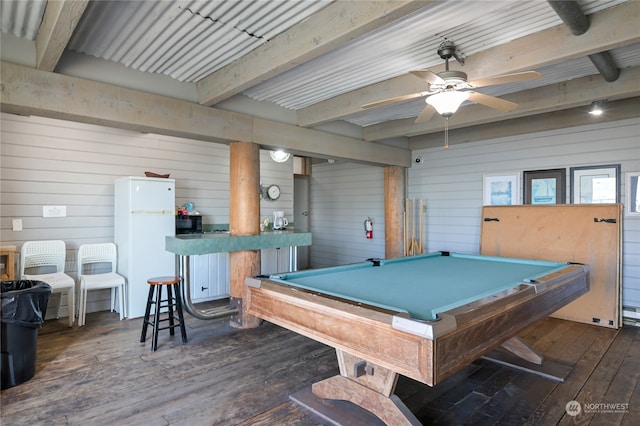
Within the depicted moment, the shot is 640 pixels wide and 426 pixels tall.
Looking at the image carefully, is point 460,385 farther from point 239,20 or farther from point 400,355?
point 239,20

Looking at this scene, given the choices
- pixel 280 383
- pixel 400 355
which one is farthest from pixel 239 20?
pixel 280 383

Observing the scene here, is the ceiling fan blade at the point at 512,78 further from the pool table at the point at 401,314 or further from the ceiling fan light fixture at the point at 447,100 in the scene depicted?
the pool table at the point at 401,314

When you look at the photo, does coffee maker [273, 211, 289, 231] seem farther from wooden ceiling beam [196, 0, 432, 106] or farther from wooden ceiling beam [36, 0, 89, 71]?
wooden ceiling beam [36, 0, 89, 71]

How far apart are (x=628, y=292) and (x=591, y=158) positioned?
1779 mm

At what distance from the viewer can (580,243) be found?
179 inches

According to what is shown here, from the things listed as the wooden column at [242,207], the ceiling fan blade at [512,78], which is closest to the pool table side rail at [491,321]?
the ceiling fan blade at [512,78]

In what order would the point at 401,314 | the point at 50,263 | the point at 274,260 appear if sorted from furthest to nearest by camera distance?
the point at 274,260 < the point at 50,263 < the point at 401,314

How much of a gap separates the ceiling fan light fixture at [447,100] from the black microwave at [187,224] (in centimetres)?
372

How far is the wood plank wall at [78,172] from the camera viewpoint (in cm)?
418

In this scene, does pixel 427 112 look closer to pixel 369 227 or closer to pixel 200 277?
pixel 200 277

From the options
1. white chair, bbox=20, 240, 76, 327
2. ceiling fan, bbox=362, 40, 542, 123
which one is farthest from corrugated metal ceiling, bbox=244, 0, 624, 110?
white chair, bbox=20, 240, 76, 327

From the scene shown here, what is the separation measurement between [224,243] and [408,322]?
283cm

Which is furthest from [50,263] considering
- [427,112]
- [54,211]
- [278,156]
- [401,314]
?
[427,112]

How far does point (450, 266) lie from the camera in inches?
137
